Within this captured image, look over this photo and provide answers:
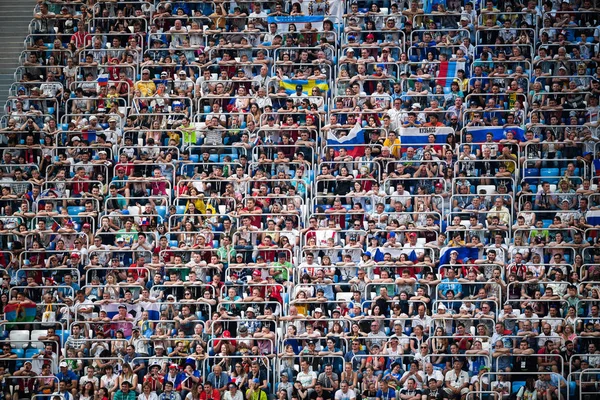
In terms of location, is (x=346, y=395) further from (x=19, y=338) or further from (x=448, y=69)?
(x=448, y=69)

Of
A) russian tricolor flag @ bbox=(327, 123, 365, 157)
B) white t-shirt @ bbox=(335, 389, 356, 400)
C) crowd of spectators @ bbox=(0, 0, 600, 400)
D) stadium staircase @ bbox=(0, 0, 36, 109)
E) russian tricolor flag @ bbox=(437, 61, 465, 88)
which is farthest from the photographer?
stadium staircase @ bbox=(0, 0, 36, 109)

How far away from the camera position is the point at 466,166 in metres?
32.0

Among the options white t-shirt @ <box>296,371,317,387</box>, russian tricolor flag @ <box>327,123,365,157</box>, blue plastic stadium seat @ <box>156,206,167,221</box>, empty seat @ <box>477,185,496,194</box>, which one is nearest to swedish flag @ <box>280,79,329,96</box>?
russian tricolor flag @ <box>327,123,365,157</box>

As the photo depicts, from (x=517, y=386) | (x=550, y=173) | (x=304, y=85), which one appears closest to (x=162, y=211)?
(x=304, y=85)

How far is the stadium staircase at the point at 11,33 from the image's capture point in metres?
37.2

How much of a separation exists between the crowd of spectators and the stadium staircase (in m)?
0.58

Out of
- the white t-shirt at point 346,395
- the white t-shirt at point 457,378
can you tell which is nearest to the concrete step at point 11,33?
the white t-shirt at point 346,395

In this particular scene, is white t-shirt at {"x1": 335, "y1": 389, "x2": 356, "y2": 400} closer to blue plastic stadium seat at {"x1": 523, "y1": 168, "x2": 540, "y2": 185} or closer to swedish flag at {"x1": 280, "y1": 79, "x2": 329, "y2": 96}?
blue plastic stadium seat at {"x1": 523, "y1": 168, "x2": 540, "y2": 185}

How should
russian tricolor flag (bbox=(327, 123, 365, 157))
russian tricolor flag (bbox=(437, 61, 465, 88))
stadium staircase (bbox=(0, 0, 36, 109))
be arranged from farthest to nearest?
stadium staircase (bbox=(0, 0, 36, 109))
russian tricolor flag (bbox=(437, 61, 465, 88))
russian tricolor flag (bbox=(327, 123, 365, 157))

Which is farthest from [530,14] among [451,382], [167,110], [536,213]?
[451,382]

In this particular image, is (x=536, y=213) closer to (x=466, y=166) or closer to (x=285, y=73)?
(x=466, y=166)

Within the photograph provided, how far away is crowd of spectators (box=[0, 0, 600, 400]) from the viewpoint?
28.6 metres

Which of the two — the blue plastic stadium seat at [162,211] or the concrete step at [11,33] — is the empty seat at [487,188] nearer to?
the blue plastic stadium seat at [162,211]

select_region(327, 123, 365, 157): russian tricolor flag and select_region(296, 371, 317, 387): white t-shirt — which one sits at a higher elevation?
select_region(327, 123, 365, 157): russian tricolor flag
